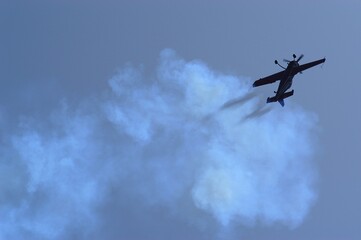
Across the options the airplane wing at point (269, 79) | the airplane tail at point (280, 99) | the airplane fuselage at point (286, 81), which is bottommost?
the airplane tail at point (280, 99)

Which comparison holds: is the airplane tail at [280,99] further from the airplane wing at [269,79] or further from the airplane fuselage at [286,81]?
the airplane wing at [269,79]

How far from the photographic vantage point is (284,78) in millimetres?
176125

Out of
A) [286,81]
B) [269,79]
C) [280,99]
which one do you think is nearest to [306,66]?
[286,81]

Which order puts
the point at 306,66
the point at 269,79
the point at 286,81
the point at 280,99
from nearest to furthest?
the point at 306,66, the point at 286,81, the point at 269,79, the point at 280,99

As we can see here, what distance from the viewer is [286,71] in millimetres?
175500

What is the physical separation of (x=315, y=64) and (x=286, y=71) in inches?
198

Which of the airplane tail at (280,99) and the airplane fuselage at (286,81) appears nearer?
the airplane fuselage at (286,81)

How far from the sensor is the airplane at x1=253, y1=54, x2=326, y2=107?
6880 inches

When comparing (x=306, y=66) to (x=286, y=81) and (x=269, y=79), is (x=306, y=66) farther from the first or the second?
(x=269, y=79)

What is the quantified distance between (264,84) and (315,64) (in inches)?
362

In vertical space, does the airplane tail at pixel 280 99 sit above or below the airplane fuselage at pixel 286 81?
below

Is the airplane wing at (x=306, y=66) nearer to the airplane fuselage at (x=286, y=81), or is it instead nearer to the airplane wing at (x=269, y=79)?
the airplane fuselage at (x=286, y=81)

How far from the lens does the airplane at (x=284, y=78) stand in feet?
573

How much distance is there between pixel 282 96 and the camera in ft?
580
